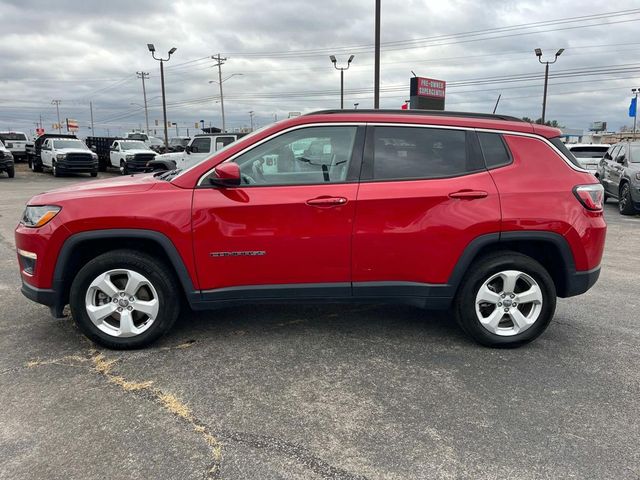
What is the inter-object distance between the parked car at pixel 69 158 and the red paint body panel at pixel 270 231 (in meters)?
22.3

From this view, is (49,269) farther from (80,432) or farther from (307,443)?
(307,443)

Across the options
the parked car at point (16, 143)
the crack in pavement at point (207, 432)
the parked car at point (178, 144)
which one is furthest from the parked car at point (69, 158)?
the crack in pavement at point (207, 432)

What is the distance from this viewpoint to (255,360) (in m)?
3.58

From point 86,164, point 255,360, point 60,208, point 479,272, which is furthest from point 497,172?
point 86,164

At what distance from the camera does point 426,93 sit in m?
18.7

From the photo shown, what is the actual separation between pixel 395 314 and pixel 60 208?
117 inches

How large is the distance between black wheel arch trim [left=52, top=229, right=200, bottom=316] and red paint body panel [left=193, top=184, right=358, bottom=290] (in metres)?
0.13

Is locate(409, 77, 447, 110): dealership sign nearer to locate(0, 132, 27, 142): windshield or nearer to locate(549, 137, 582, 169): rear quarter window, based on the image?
locate(549, 137, 582, 169): rear quarter window

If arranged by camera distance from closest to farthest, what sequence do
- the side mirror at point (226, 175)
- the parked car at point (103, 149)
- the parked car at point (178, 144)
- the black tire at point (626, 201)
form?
1. the side mirror at point (226, 175)
2. the black tire at point (626, 201)
3. the parked car at point (103, 149)
4. the parked car at point (178, 144)

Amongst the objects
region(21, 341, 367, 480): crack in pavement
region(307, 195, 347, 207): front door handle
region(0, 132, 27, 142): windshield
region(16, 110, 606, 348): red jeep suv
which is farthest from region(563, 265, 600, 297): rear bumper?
region(0, 132, 27, 142): windshield

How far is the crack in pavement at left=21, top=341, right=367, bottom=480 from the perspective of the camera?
2424 millimetres

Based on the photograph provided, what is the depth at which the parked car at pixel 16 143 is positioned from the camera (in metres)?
31.4

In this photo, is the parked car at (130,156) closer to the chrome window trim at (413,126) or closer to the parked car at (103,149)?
the parked car at (103,149)

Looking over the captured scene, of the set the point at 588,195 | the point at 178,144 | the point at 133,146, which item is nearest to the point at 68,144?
the point at 133,146
